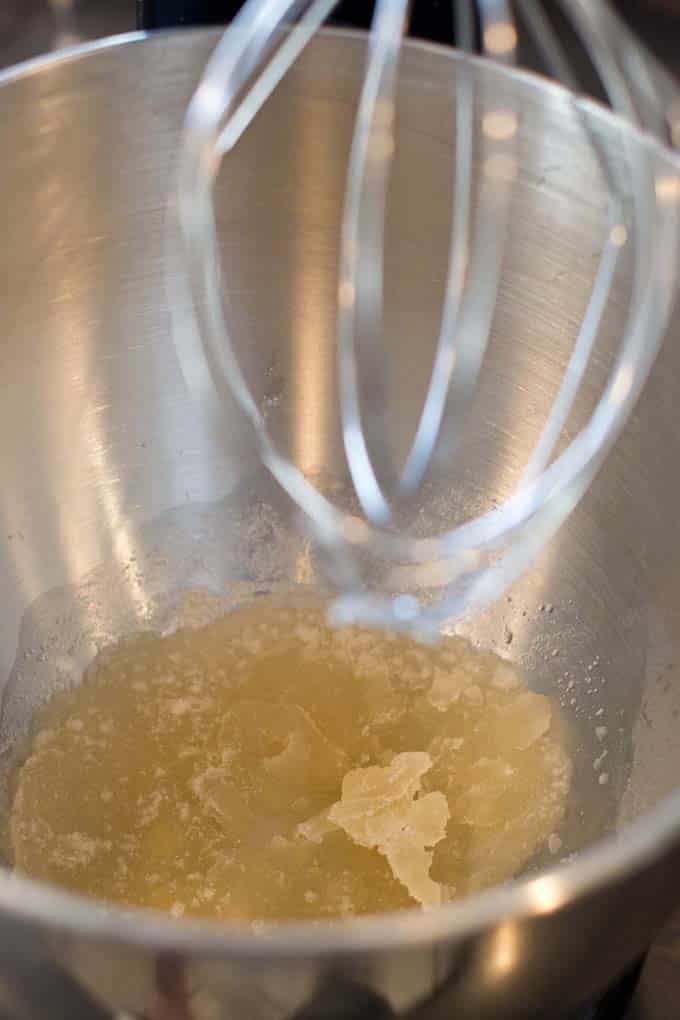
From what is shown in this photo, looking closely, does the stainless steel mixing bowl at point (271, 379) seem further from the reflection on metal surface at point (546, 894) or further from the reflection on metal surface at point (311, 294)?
the reflection on metal surface at point (546, 894)

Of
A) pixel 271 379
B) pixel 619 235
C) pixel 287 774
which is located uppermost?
pixel 619 235

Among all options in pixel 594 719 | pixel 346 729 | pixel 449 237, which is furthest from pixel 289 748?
pixel 449 237

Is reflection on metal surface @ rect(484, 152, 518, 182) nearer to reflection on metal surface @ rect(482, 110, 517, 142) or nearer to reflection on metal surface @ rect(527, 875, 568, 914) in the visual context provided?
reflection on metal surface @ rect(482, 110, 517, 142)

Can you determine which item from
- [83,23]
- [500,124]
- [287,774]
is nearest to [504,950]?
[287,774]

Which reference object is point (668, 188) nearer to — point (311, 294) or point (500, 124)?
point (500, 124)

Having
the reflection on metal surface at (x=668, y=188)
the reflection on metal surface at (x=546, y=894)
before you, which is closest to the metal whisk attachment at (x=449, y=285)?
the reflection on metal surface at (x=668, y=188)

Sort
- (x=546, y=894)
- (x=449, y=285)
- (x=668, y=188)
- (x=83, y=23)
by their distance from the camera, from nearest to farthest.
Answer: (x=546, y=894)
(x=668, y=188)
(x=449, y=285)
(x=83, y=23)

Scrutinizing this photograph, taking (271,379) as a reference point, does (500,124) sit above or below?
above
